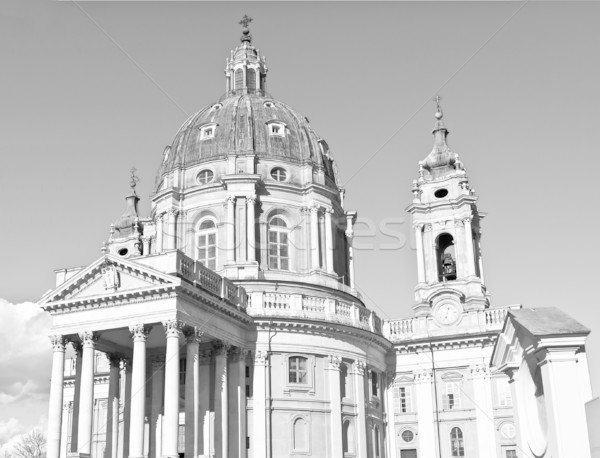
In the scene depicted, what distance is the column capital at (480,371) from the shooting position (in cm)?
4953

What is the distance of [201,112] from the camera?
55.3 meters

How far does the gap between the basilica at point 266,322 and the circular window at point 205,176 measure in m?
0.15

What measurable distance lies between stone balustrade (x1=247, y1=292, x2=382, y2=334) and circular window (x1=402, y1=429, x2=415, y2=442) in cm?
841

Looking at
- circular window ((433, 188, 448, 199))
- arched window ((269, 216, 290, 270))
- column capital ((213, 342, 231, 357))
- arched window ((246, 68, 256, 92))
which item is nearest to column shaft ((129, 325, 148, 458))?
column capital ((213, 342, 231, 357))

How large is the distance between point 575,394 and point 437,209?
1543 inches

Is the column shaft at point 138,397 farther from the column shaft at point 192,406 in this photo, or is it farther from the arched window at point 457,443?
the arched window at point 457,443

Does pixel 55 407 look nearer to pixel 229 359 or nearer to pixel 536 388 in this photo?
pixel 229 359

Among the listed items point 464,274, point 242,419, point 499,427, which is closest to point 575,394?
point 242,419

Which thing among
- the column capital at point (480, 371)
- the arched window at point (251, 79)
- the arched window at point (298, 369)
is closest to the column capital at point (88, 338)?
the arched window at point (298, 369)

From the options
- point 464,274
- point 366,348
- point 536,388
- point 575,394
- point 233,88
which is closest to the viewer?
point 575,394

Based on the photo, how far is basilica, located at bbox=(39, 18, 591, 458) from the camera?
35.8 m

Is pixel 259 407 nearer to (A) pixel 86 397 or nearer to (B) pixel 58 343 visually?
(A) pixel 86 397

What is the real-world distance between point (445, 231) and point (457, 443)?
14.8 m

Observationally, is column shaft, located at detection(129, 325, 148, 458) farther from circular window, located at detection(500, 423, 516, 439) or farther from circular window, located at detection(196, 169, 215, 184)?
circular window, located at detection(500, 423, 516, 439)
